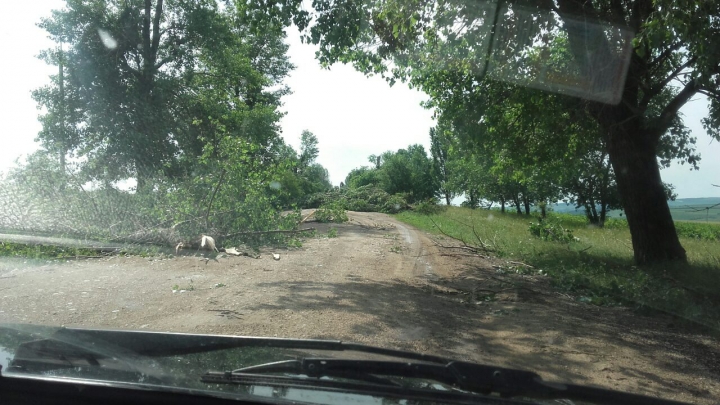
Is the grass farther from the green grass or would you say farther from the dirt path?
the green grass

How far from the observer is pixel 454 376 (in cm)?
314

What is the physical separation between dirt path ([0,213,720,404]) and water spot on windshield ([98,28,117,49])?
44.8 ft

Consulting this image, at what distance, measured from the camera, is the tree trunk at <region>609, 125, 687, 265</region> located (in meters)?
12.1

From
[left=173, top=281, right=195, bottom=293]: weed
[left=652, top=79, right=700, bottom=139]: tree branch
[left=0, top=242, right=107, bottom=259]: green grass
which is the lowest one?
[left=173, top=281, right=195, bottom=293]: weed

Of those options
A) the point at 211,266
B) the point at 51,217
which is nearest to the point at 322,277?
the point at 211,266

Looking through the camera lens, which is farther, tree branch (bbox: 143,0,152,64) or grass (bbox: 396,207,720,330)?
tree branch (bbox: 143,0,152,64)

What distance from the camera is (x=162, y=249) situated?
44.9ft

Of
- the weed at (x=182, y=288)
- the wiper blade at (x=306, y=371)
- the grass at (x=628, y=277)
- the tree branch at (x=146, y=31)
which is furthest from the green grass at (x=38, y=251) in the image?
the tree branch at (x=146, y=31)

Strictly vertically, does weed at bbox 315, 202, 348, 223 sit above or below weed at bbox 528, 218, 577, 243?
above

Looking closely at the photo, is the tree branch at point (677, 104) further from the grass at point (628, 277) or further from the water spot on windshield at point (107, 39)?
the water spot on windshield at point (107, 39)

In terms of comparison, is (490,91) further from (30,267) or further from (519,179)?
(30,267)

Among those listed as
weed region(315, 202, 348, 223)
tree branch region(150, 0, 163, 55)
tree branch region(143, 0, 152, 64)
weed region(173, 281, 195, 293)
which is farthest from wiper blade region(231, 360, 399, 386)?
tree branch region(150, 0, 163, 55)

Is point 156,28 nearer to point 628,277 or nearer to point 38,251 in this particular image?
point 38,251

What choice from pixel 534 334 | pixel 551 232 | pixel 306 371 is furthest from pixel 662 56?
pixel 306 371
